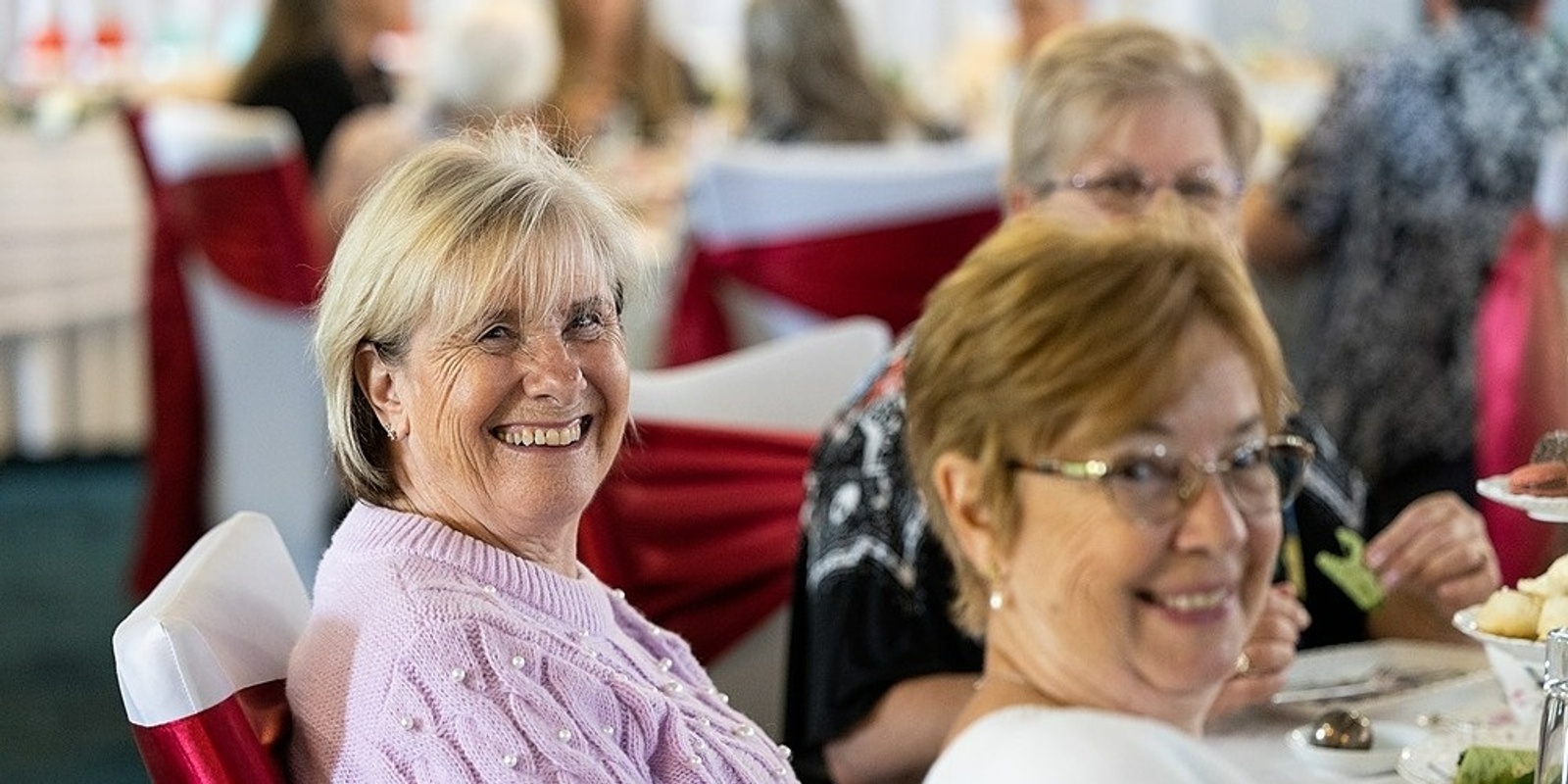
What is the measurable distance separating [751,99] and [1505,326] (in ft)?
5.68

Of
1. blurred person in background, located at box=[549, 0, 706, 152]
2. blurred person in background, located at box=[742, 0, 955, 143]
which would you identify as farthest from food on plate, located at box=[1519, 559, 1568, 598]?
blurred person in background, located at box=[549, 0, 706, 152]

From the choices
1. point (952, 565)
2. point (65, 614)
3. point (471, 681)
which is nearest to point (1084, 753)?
point (471, 681)

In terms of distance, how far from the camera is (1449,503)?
2.03 m

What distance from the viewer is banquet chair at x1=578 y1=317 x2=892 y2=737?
233cm

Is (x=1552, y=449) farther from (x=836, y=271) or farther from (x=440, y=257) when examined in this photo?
(x=836, y=271)

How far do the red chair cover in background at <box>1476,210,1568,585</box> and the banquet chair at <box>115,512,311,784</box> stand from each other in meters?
2.13

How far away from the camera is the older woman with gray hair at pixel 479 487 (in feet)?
4.55

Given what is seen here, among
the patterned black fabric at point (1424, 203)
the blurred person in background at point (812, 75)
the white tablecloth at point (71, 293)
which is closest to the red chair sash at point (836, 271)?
the blurred person in background at point (812, 75)

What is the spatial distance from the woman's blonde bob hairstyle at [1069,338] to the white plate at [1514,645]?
0.84ft

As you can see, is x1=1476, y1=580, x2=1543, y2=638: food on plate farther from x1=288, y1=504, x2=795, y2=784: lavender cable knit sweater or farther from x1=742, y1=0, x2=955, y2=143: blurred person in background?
x1=742, y1=0, x2=955, y2=143: blurred person in background

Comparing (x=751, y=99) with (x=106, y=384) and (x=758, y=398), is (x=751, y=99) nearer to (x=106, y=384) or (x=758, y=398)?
(x=758, y=398)

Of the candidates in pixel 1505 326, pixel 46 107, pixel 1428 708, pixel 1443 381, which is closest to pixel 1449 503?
pixel 1428 708

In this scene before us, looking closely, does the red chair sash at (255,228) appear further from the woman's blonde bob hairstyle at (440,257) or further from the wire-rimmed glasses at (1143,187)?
the woman's blonde bob hairstyle at (440,257)

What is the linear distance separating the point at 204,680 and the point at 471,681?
0.17m
